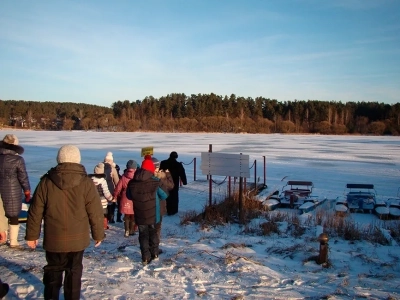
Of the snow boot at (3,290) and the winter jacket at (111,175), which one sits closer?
the snow boot at (3,290)

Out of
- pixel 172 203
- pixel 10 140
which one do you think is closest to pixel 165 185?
pixel 10 140

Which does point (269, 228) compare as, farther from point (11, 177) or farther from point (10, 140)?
point (10, 140)

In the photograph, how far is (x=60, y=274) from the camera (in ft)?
11.9

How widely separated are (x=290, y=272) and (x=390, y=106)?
10136 cm

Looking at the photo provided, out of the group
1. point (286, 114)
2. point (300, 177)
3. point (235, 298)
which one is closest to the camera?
point (235, 298)

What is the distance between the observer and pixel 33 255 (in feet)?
17.5

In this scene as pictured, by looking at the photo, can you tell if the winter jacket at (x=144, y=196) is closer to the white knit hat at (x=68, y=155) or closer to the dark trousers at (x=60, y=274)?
the dark trousers at (x=60, y=274)

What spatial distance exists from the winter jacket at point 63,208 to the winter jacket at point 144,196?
159cm

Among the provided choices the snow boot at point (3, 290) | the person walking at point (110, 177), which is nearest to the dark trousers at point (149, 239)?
the snow boot at point (3, 290)

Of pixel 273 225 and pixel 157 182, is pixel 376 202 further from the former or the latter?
pixel 157 182

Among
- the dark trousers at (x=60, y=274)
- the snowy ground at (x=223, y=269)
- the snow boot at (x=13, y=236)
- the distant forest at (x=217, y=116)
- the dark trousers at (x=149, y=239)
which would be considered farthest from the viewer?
the distant forest at (x=217, y=116)

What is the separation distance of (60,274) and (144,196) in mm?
1766

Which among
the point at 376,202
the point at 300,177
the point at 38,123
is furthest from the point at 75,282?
the point at 38,123

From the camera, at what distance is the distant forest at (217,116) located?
84.4 meters
